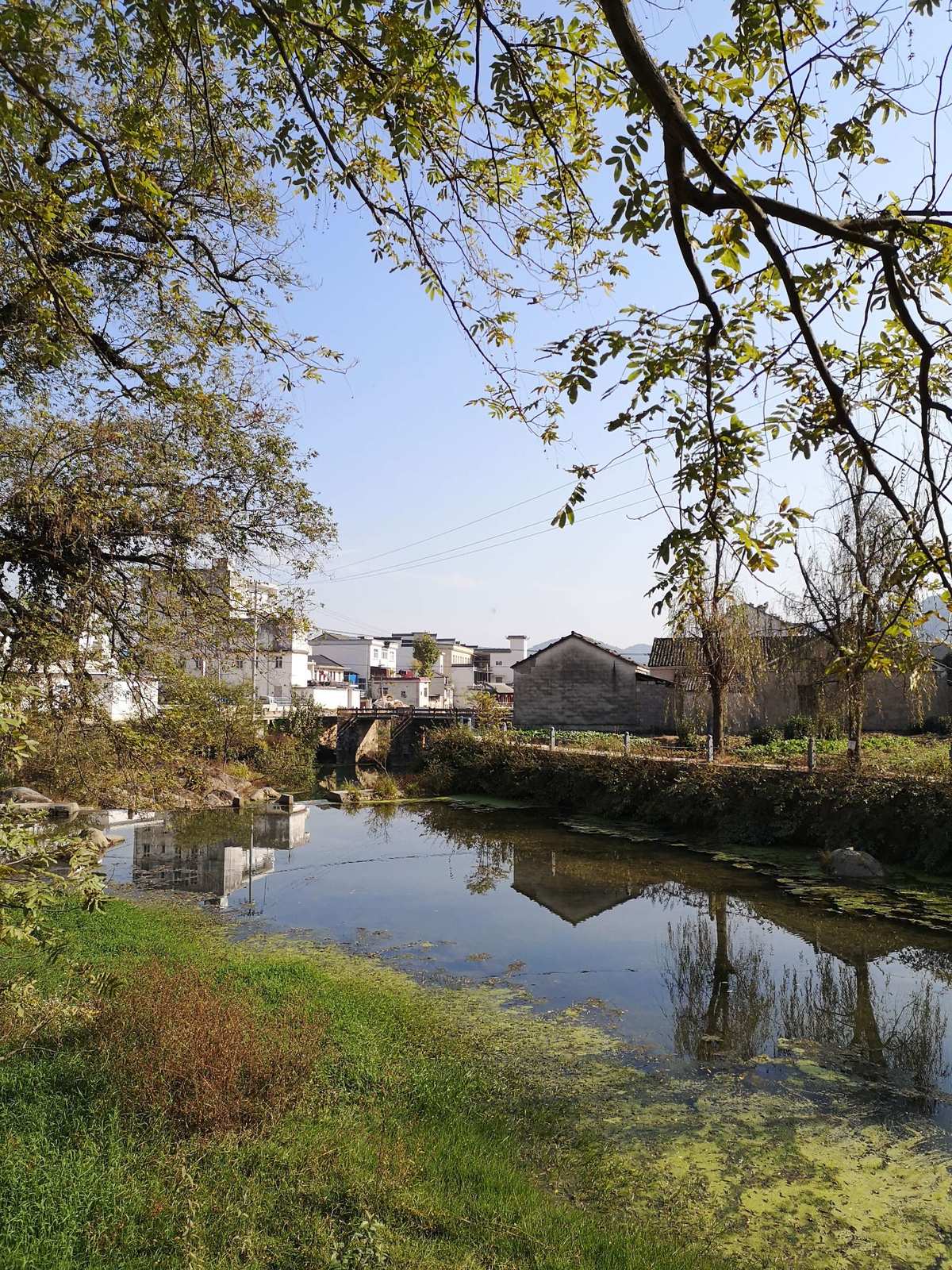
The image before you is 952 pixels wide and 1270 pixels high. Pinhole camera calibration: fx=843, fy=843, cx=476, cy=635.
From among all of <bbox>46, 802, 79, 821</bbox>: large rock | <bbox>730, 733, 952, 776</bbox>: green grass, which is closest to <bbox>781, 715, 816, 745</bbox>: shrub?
<bbox>730, 733, 952, 776</bbox>: green grass

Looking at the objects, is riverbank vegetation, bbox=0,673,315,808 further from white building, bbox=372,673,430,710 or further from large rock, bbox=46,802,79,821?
white building, bbox=372,673,430,710

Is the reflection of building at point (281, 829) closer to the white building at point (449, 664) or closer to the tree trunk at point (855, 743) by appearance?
the tree trunk at point (855, 743)

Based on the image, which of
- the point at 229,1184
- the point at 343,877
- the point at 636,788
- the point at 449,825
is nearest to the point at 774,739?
the point at 636,788

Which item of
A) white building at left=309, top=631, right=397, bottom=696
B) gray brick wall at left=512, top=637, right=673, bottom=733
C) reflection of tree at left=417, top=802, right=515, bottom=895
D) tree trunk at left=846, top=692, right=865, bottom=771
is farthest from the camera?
white building at left=309, top=631, right=397, bottom=696

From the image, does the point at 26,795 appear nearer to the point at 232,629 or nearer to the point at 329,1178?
the point at 232,629

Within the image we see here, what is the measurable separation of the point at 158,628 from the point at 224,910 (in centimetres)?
526

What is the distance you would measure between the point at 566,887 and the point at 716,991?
17.7ft

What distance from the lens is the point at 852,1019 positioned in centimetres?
832

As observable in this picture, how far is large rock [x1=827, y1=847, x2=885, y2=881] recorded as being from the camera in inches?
550

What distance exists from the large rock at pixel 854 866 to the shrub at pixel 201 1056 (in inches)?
418

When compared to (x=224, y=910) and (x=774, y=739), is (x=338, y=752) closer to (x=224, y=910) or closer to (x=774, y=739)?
(x=774, y=739)

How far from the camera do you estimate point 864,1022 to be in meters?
8.27

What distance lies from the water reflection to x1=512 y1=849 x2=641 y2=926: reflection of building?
467cm

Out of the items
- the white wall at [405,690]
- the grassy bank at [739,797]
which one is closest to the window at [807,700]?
the grassy bank at [739,797]
